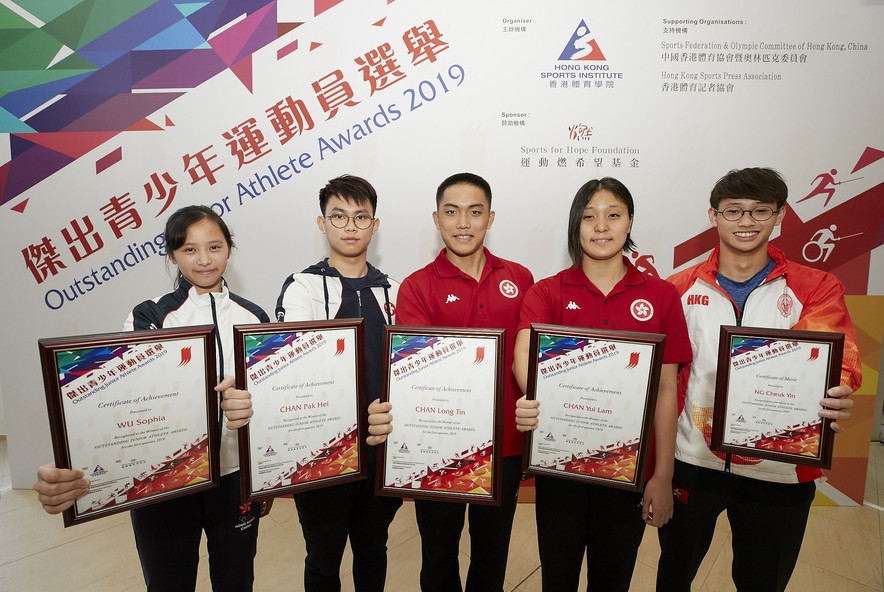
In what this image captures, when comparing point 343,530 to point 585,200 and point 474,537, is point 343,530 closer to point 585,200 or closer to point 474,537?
point 474,537

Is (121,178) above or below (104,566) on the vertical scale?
above

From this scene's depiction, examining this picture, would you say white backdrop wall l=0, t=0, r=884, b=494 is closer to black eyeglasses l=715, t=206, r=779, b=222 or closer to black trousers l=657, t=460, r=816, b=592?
black eyeglasses l=715, t=206, r=779, b=222

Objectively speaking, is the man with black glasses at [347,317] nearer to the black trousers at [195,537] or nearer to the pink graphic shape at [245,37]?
the black trousers at [195,537]

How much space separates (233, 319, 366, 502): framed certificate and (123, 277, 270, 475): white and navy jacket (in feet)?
0.67

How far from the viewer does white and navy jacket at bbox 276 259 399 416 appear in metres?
1.61

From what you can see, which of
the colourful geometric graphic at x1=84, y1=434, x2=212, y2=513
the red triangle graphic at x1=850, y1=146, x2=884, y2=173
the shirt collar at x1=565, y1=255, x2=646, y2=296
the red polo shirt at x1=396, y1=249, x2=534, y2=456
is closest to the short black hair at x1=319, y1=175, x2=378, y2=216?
the red polo shirt at x1=396, y1=249, x2=534, y2=456

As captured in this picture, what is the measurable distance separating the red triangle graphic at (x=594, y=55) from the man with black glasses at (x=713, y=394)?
4.27 feet

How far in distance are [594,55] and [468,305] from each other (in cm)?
191

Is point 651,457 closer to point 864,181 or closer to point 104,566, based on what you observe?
point 864,181

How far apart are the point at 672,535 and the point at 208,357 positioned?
73.8 inches

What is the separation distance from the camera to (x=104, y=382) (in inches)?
48.5

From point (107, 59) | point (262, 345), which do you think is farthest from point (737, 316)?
point (107, 59)

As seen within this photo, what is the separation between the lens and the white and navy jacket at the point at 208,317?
148 cm

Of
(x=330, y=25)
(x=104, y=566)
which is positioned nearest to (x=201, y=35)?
(x=330, y=25)
